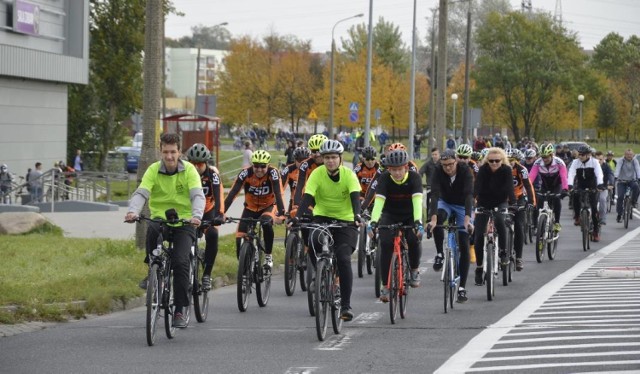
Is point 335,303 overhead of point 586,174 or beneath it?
beneath

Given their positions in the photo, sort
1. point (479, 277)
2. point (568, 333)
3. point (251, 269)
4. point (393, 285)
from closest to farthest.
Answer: point (568, 333)
point (393, 285)
point (251, 269)
point (479, 277)

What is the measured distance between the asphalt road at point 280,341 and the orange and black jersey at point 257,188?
116 centimetres

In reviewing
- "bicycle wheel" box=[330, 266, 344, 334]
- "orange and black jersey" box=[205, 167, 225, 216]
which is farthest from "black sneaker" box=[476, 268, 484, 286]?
"bicycle wheel" box=[330, 266, 344, 334]

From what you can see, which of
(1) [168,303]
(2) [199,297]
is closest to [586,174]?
(2) [199,297]

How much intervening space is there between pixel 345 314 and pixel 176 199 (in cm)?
191

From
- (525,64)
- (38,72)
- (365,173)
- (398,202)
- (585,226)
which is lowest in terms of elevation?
(585,226)

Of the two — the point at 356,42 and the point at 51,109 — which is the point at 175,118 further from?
the point at 356,42

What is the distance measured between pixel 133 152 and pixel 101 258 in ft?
152

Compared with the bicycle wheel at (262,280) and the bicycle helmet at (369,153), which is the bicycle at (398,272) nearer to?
the bicycle wheel at (262,280)

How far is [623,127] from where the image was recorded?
336ft

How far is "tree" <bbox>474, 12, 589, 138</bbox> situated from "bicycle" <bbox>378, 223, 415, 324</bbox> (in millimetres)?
72224

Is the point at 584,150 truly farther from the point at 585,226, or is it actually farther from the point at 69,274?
the point at 69,274

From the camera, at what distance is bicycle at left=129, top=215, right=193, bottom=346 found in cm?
1152

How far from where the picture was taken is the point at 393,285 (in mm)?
13266
